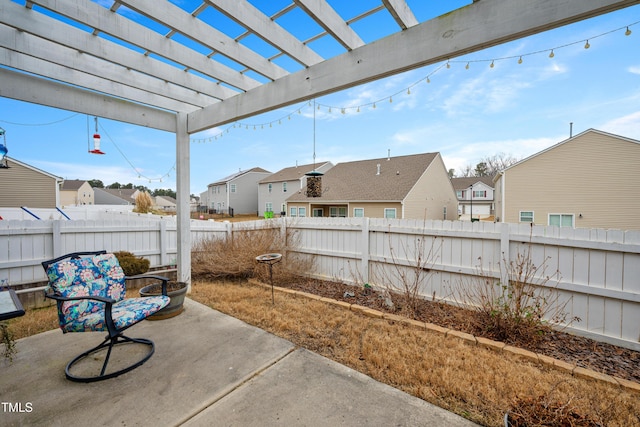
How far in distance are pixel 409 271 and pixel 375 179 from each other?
12958mm

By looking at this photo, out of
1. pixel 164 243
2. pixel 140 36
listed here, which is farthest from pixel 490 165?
pixel 140 36

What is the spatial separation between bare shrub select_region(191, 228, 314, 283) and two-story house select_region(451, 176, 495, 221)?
28344 millimetres

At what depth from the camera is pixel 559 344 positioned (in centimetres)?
285

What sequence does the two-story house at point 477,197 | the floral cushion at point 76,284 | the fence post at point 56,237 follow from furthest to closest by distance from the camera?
the two-story house at point 477,197 → the fence post at point 56,237 → the floral cushion at point 76,284

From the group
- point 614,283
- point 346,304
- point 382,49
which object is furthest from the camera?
point 346,304

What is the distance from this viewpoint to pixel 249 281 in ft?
17.3

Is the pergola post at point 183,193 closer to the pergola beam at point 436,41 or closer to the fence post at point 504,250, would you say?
the pergola beam at point 436,41

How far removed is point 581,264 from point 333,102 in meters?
3.81

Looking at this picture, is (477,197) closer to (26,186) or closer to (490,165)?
Result: (490,165)

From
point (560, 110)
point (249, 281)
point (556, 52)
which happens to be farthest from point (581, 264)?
point (560, 110)

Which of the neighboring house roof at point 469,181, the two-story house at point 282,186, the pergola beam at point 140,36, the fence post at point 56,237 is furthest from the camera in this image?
the neighboring house roof at point 469,181

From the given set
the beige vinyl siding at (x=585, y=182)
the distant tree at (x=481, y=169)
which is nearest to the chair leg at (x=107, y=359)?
the beige vinyl siding at (x=585, y=182)

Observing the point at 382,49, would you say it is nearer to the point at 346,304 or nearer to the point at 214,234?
the point at 346,304

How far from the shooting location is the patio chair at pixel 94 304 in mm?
2266
